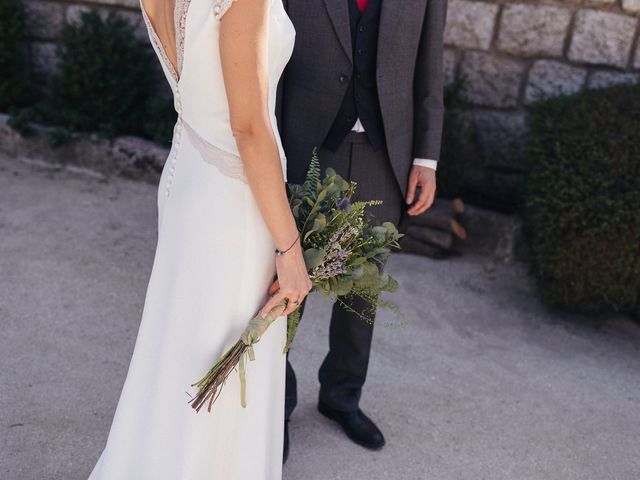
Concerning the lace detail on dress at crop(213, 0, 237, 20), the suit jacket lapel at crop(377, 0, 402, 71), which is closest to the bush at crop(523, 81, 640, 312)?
the suit jacket lapel at crop(377, 0, 402, 71)

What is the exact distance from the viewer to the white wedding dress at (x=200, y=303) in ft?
6.34

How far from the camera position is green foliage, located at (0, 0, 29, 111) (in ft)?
18.5

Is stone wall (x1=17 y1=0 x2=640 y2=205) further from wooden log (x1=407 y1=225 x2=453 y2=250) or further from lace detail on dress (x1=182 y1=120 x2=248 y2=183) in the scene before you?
lace detail on dress (x1=182 y1=120 x2=248 y2=183)

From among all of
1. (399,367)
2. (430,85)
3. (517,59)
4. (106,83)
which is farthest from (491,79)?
(106,83)

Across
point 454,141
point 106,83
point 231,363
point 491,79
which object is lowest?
point 231,363

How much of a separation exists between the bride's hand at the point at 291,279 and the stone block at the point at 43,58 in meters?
4.70

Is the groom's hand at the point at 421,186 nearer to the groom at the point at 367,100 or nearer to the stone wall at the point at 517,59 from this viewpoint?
the groom at the point at 367,100

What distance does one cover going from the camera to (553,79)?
491cm

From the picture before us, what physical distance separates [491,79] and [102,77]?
266 cm

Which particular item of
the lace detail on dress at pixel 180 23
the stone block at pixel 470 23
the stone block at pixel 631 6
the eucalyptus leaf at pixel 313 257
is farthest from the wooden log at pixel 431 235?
the lace detail on dress at pixel 180 23

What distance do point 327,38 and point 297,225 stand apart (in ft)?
2.32

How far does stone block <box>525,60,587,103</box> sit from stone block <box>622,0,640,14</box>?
42cm

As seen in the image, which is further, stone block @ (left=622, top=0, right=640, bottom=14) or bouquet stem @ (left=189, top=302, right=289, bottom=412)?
stone block @ (left=622, top=0, right=640, bottom=14)

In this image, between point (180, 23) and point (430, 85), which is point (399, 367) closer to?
point (430, 85)
